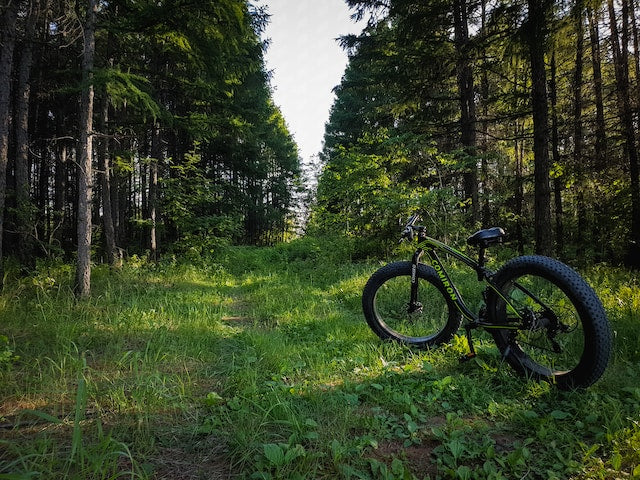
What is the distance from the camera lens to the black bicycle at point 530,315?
226cm

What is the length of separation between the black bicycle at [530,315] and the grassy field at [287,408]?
0.18m

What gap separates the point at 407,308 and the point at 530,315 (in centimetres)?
142

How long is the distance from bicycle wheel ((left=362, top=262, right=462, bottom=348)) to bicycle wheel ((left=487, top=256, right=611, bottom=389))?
24.5 inches

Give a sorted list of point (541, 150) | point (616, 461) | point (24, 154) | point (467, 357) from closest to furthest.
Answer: point (616, 461), point (467, 357), point (541, 150), point (24, 154)

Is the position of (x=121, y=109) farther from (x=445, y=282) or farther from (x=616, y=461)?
(x=616, y=461)

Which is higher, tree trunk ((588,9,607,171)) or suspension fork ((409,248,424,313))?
tree trunk ((588,9,607,171))

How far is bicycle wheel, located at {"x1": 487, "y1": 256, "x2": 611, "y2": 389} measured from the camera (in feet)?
7.32

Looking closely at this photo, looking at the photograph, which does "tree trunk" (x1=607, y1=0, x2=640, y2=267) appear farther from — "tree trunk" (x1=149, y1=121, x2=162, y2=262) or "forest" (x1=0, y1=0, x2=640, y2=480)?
"tree trunk" (x1=149, y1=121, x2=162, y2=262)

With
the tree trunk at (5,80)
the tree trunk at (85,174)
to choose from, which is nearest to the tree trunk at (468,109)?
the tree trunk at (85,174)

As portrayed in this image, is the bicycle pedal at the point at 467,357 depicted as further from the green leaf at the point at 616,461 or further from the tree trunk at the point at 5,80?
the tree trunk at the point at 5,80

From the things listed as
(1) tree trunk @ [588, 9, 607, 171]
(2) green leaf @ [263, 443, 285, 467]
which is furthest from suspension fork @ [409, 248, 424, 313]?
(1) tree trunk @ [588, 9, 607, 171]

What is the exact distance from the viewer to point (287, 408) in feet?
6.73

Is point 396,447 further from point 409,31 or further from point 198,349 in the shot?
point 409,31

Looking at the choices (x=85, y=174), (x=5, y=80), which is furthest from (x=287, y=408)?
(x=5, y=80)
